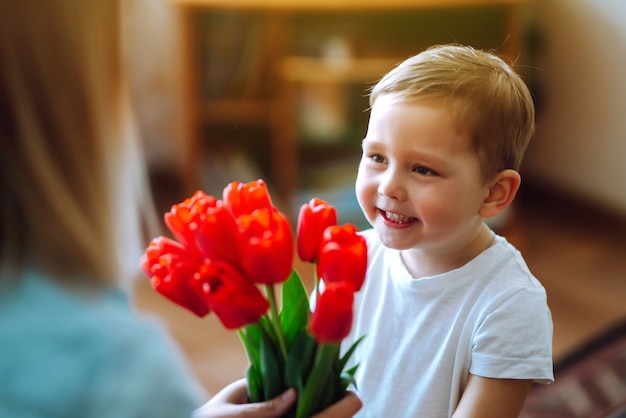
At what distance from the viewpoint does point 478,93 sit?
771 millimetres

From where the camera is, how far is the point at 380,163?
81 centimetres

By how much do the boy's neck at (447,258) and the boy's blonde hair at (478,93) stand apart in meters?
0.09

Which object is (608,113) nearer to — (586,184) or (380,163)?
(586,184)

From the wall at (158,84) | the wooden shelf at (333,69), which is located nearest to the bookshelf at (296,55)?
the wooden shelf at (333,69)

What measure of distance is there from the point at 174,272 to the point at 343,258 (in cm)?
14

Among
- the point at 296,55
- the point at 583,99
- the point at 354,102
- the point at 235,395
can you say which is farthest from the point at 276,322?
the point at 583,99

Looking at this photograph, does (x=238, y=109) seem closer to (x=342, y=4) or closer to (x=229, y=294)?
(x=342, y=4)

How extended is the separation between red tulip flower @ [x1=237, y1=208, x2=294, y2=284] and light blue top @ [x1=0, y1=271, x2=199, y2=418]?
10cm

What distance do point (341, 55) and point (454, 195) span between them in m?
1.84

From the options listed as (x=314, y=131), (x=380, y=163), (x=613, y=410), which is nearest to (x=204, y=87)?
(x=314, y=131)

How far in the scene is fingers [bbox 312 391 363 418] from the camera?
2.27 feet

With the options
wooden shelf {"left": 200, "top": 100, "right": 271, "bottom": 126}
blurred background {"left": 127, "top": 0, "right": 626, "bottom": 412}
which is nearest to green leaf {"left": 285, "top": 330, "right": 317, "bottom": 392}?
blurred background {"left": 127, "top": 0, "right": 626, "bottom": 412}

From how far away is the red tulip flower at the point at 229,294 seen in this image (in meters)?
0.61

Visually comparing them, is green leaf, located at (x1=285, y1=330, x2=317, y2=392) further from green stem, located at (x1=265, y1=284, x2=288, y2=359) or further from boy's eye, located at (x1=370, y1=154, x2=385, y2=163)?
boy's eye, located at (x1=370, y1=154, x2=385, y2=163)
